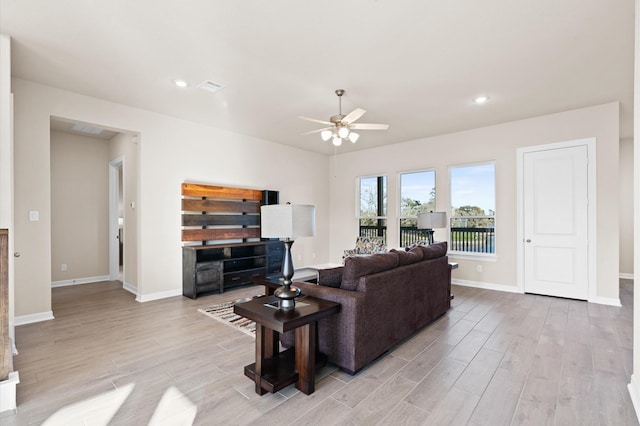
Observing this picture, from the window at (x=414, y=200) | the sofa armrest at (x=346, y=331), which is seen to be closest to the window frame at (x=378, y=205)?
the window at (x=414, y=200)

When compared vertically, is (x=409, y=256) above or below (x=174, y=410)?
above

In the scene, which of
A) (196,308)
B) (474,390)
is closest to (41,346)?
(196,308)

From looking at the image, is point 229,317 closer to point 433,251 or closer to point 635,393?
point 433,251

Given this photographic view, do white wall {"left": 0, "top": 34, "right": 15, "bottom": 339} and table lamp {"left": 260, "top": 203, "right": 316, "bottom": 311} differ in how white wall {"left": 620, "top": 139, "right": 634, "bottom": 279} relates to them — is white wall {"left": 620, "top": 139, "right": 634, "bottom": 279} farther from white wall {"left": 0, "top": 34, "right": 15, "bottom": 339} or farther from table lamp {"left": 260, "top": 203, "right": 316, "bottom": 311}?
white wall {"left": 0, "top": 34, "right": 15, "bottom": 339}

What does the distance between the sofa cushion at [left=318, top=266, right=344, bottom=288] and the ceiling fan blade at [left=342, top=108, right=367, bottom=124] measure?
178 centimetres

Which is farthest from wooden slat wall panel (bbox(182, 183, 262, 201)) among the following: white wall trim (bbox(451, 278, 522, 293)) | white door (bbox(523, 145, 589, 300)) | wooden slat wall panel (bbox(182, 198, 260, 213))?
white door (bbox(523, 145, 589, 300))

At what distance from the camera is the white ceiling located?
242cm

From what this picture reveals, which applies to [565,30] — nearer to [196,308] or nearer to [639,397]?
[639,397]

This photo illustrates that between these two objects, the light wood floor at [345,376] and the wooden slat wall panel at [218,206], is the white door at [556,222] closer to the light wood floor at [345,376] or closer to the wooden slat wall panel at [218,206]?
the light wood floor at [345,376]

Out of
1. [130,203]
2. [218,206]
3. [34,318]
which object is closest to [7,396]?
[34,318]

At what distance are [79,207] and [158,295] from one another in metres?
2.68

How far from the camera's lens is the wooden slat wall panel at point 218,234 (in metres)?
5.05

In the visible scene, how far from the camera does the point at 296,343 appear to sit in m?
2.25

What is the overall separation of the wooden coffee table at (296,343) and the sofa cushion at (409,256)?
995 mm
